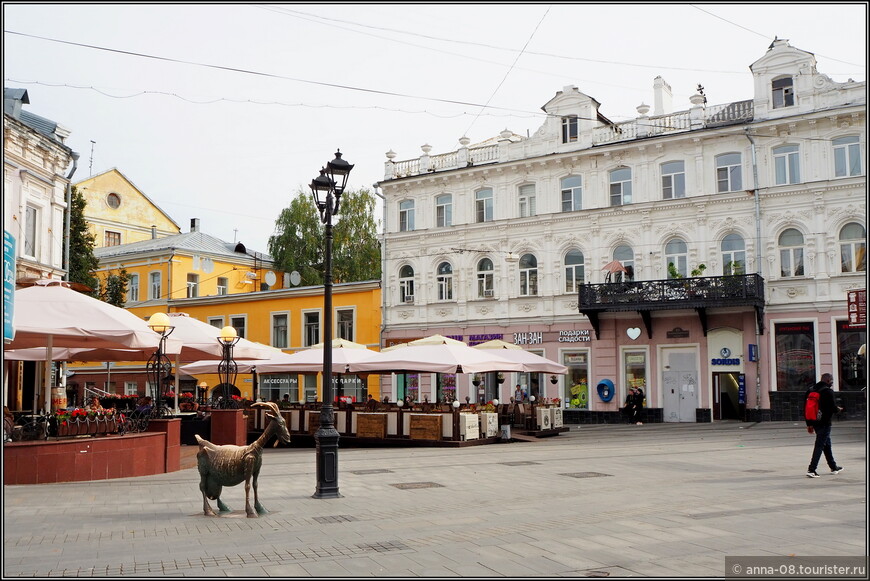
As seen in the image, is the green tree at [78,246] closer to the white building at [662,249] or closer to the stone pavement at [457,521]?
the white building at [662,249]

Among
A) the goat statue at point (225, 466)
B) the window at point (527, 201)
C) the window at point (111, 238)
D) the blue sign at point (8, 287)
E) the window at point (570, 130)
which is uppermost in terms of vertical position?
the window at point (570, 130)

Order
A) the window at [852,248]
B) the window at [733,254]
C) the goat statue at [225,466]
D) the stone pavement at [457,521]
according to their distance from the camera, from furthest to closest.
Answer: the window at [733,254]
the window at [852,248]
the goat statue at [225,466]
the stone pavement at [457,521]

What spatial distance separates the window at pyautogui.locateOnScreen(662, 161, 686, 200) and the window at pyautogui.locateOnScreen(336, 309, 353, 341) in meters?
16.6

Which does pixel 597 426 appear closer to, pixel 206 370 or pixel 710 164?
pixel 710 164

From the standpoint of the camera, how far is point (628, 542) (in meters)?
8.15

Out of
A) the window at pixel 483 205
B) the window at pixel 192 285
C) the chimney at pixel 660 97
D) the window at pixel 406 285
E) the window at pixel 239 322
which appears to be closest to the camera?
the chimney at pixel 660 97

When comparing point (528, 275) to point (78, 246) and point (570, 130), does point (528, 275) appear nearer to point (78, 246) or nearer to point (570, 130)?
point (570, 130)

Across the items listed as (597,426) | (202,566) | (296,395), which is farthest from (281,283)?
(202,566)

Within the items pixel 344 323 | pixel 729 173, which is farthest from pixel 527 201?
pixel 344 323

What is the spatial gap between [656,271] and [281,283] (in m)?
26.2

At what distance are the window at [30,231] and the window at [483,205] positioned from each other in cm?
1914

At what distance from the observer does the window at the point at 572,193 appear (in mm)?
34562

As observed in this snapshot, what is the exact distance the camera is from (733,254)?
3108 cm

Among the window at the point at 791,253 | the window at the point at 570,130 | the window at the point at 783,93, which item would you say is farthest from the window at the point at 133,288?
the window at the point at 783,93
